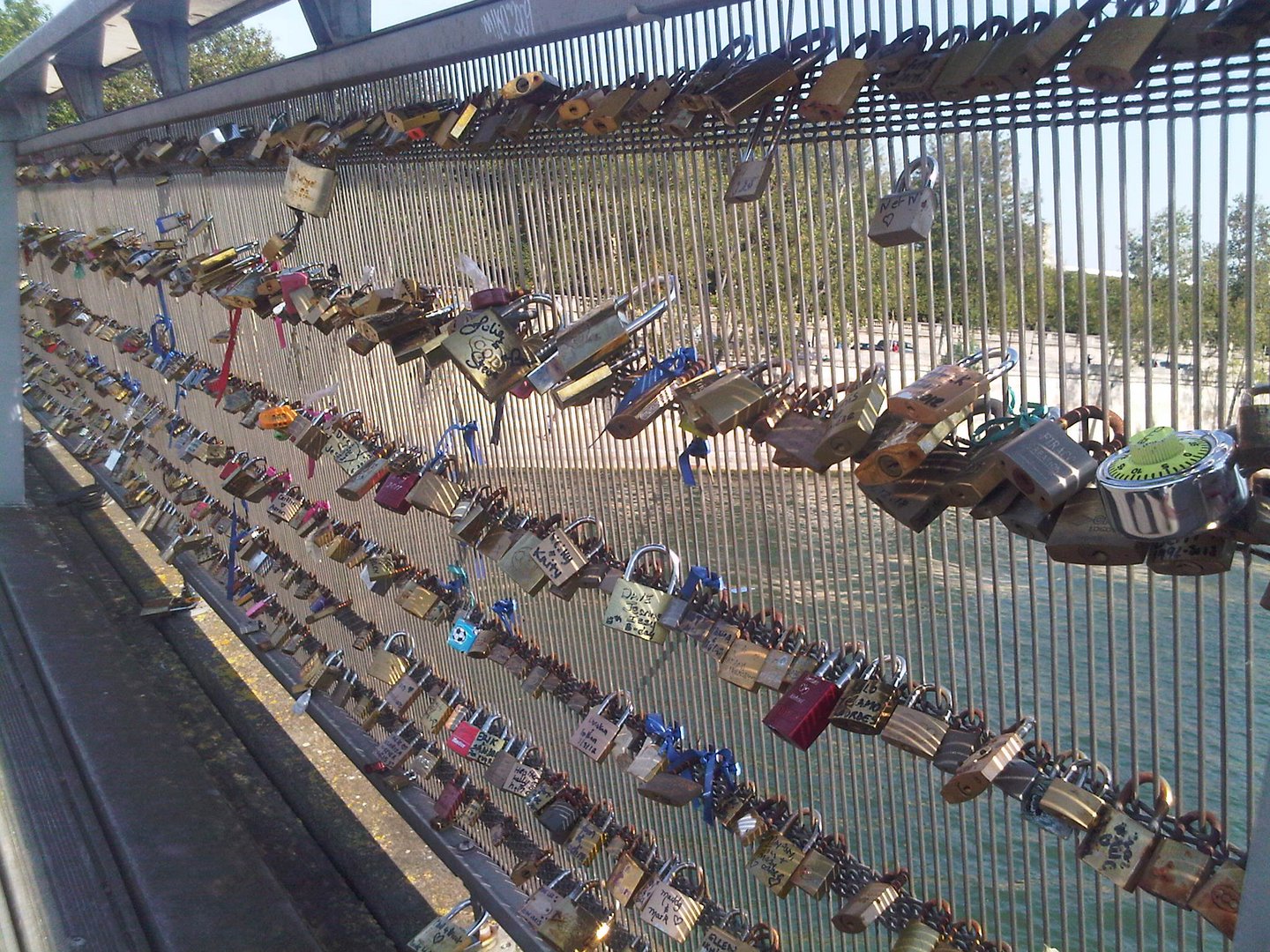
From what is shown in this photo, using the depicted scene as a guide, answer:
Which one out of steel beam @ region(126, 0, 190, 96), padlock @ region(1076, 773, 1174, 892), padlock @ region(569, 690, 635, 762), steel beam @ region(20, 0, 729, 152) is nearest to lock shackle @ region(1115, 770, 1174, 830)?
padlock @ region(1076, 773, 1174, 892)

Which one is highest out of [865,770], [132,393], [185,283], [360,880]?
[185,283]

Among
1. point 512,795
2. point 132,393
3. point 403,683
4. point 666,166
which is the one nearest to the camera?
point 666,166

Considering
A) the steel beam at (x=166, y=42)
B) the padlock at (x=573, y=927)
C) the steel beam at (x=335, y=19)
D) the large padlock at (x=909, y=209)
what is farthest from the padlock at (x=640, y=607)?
the steel beam at (x=166, y=42)

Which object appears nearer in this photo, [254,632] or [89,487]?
[254,632]

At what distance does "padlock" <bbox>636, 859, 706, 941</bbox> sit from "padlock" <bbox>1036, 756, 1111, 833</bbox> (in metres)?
1.08

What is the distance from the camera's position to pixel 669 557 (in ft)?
7.87

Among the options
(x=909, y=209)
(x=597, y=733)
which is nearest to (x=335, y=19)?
(x=597, y=733)

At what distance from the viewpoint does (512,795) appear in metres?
3.38

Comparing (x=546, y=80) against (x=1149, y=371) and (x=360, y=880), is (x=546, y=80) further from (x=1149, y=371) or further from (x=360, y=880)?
(x=360, y=880)

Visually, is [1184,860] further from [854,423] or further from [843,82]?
[843,82]

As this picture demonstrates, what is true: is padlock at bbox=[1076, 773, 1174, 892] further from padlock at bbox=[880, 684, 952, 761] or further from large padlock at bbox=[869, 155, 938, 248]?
large padlock at bbox=[869, 155, 938, 248]

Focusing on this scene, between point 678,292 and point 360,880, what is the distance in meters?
2.59

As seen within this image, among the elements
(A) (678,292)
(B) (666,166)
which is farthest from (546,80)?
(A) (678,292)

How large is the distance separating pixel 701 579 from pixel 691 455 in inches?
10.2
